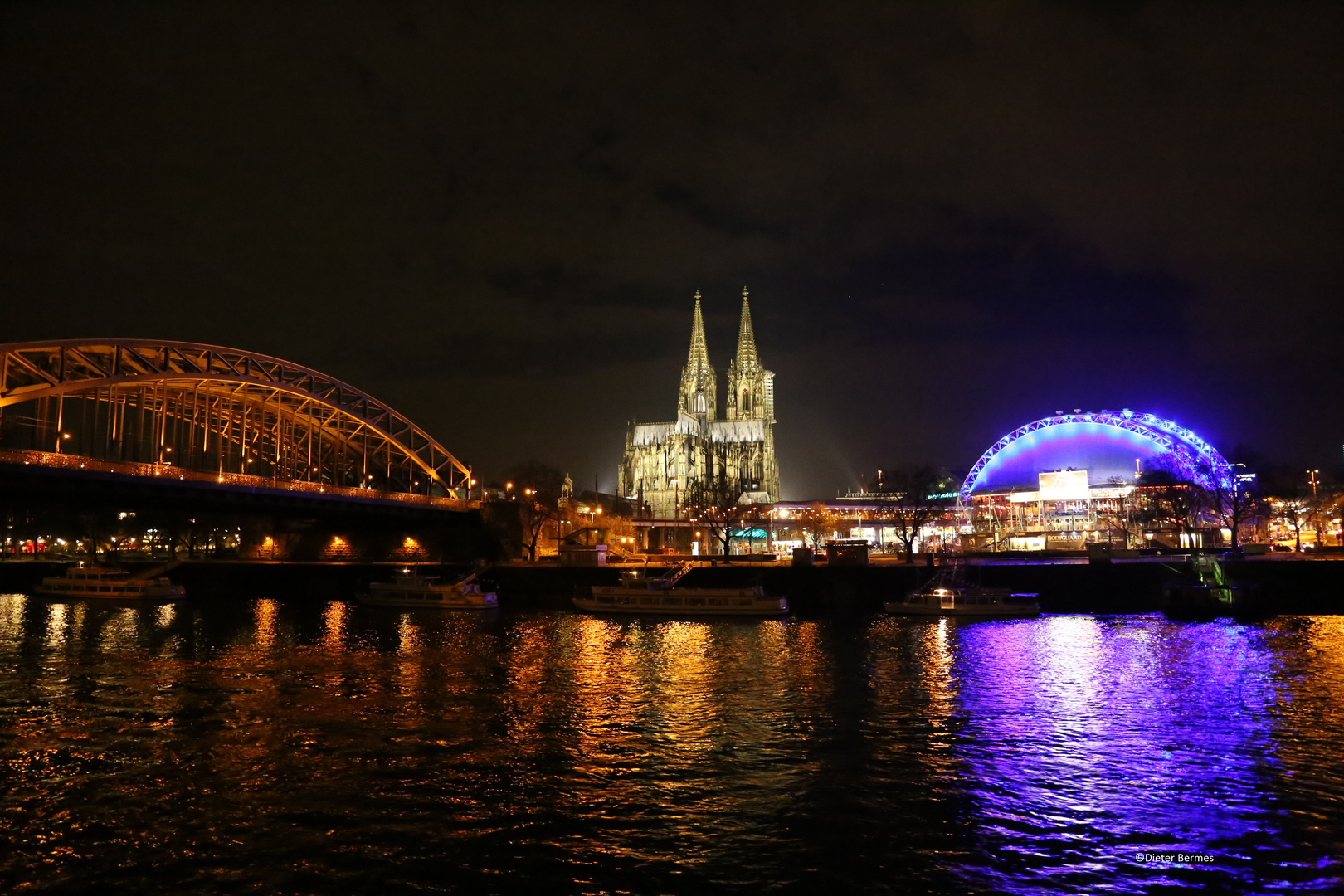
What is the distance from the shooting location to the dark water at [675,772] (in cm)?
1577

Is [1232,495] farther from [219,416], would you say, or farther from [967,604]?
[219,416]

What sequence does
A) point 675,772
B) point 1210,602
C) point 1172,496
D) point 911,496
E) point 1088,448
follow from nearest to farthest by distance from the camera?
point 675,772 → point 1210,602 → point 1172,496 → point 911,496 → point 1088,448

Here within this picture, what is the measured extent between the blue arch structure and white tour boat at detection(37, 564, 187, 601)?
9565cm

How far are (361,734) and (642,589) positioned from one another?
3930 centimetres

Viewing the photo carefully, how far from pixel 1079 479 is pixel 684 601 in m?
67.0

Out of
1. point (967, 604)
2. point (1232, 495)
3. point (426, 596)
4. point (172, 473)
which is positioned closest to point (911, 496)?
point (1232, 495)

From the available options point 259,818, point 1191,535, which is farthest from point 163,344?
point 1191,535

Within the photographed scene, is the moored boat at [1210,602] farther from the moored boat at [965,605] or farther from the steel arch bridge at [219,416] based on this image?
the steel arch bridge at [219,416]

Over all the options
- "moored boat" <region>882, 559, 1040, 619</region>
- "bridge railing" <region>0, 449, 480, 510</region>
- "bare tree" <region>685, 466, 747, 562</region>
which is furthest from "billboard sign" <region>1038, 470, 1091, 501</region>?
"bridge railing" <region>0, 449, 480, 510</region>

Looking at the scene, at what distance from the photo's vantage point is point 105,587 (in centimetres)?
7575

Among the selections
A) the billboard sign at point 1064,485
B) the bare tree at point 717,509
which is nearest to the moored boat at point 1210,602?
the bare tree at point 717,509

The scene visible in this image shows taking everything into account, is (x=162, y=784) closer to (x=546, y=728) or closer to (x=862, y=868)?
(x=546, y=728)

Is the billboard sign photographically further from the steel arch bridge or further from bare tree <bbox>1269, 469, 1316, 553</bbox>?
the steel arch bridge

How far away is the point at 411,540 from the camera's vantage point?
308 ft
